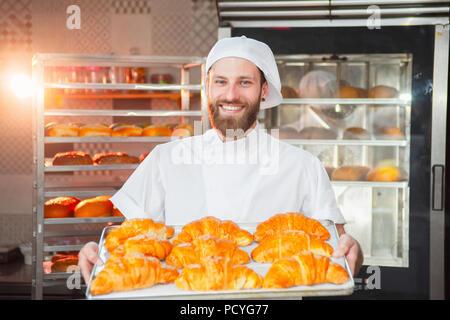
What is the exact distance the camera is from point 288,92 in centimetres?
275

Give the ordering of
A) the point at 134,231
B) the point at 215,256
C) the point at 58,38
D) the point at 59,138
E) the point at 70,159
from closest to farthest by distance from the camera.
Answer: the point at 215,256 → the point at 134,231 → the point at 59,138 → the point at 70,159 → the point at 58,38

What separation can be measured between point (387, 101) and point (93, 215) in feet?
5.97

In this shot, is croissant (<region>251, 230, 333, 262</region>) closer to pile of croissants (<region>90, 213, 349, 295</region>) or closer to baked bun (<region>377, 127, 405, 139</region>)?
pile of croissants (<region>90, 213, 349, 295</region>)

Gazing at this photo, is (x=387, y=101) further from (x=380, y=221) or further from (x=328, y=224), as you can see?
(x=328, y=224)

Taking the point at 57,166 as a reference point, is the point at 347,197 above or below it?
below

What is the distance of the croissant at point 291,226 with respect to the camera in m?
1.28

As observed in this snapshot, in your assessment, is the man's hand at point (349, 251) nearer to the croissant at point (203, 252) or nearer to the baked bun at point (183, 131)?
the croissant at point (203, 252)

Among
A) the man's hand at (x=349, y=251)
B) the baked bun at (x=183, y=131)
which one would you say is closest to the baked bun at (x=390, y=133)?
the baked bun at (x=183, y=131)

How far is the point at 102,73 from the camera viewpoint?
397 cm

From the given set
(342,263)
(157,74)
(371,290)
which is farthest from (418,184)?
(157,74)

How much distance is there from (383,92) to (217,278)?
81.8 inches

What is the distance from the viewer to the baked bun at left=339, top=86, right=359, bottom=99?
2.76 metres

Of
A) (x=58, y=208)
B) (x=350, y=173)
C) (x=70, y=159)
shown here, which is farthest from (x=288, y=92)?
(x=58, y=208)

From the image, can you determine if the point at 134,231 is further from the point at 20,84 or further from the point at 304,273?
the point at 20,84
